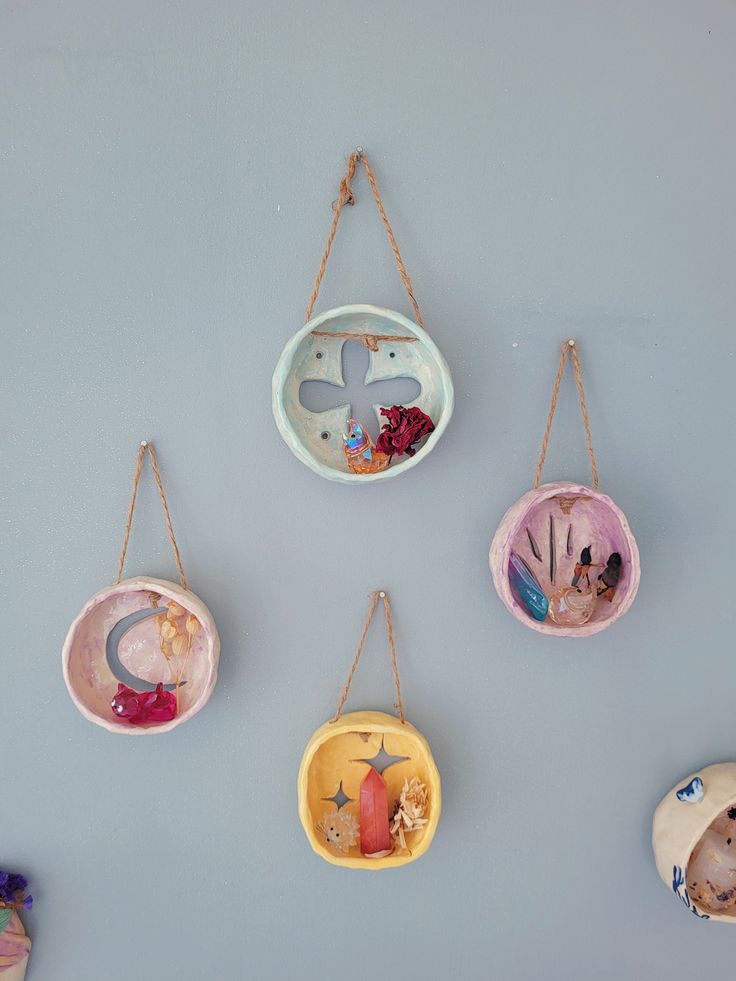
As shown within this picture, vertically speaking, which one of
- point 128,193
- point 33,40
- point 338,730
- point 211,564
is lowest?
point 338,730

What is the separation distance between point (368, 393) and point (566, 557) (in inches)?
17.1

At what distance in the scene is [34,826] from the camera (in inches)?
56.5

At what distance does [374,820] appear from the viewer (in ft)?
4.50

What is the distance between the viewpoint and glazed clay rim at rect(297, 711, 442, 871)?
1.34 meters

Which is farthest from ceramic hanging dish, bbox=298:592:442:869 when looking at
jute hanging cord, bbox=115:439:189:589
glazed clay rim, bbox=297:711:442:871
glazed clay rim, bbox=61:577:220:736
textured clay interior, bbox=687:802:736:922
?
textured clay interior, bbox=687:802:736:922

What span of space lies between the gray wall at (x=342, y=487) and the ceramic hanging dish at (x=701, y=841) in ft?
0.22

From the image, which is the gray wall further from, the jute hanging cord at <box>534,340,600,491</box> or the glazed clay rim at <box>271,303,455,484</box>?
the glazed clay rim at <box>271,303,455,484</box>

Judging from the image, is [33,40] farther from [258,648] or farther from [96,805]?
[96,805]

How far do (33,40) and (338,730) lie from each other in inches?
47.1

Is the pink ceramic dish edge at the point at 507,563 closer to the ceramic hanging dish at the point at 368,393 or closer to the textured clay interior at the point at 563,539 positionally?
the textured clay interior at the point at 563,539

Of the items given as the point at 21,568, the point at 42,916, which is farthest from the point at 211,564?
the point at 42,916

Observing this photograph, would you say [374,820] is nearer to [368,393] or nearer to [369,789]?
[369,789]

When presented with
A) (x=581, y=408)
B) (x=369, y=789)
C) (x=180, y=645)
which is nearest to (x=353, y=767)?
(x=369, y=789)

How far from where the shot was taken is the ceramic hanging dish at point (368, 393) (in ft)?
4.23
